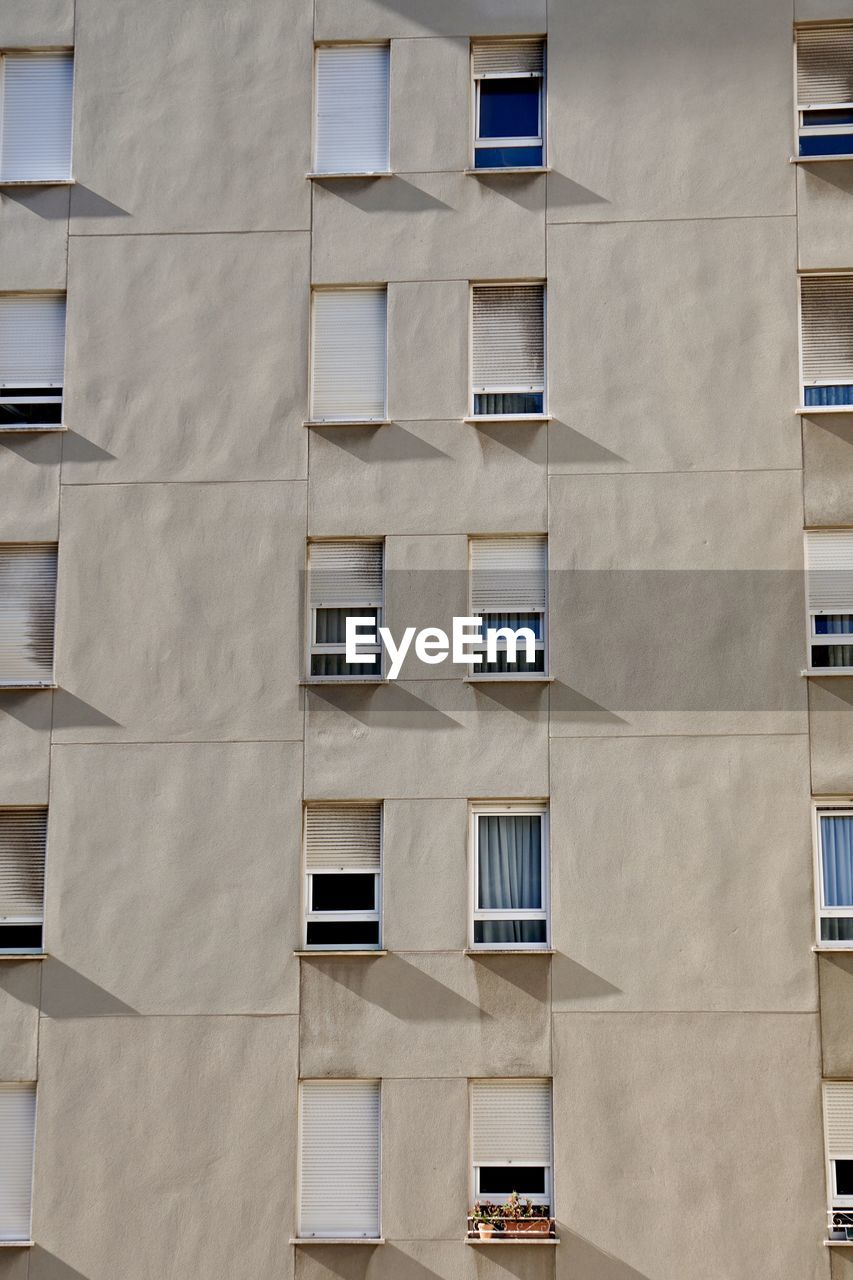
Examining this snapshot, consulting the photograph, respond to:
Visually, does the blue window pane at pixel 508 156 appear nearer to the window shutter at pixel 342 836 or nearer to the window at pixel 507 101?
the window at pixel 507 101

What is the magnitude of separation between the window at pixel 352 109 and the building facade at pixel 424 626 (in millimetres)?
56

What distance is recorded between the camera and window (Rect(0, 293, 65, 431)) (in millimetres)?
20953

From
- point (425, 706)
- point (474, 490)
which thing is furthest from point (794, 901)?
point (474, 490)

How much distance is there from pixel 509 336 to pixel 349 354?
81.4 inches

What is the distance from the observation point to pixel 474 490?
2023cm

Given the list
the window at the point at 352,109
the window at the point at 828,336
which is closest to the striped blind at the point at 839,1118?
the window at the point at 828,336

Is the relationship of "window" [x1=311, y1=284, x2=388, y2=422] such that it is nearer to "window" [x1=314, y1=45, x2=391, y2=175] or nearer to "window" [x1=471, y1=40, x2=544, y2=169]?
"window" [x1=314, y1=45, x2=391, y2=175]

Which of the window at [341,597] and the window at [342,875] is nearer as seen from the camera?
the window at [342,875]

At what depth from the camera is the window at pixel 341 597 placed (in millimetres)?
20172

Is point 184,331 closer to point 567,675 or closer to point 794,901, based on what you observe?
point 567,675

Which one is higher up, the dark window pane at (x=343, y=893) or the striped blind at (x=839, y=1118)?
the dark window pane at (x=343, y=893)

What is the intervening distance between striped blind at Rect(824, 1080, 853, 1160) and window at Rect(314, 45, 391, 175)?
12736 millimetres

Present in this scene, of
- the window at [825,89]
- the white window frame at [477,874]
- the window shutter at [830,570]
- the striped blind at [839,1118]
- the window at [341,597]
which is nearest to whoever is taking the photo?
the striped blind at [839,1118]

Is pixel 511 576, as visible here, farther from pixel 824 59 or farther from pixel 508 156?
pixel 824 59
